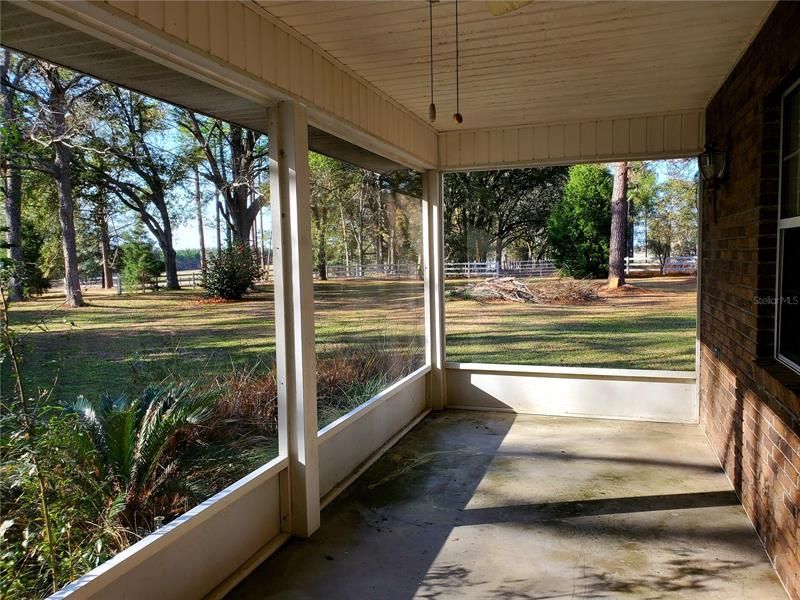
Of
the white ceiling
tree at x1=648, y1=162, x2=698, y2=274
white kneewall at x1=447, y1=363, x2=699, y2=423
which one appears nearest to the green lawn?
tree at x1=648, y1=162, x2=698, y2=274

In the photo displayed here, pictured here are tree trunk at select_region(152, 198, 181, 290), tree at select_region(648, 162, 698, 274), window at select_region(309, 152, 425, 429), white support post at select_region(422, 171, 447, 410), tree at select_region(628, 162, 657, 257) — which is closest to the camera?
tree trunk at select_region(152, 198, 181, 290)

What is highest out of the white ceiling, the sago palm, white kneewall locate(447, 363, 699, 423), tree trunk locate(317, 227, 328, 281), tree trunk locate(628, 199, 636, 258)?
the white ceiling

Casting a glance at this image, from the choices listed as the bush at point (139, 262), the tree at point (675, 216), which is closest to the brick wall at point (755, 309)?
Result: the tree at point (675, 216)

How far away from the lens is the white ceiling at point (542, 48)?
2789mm

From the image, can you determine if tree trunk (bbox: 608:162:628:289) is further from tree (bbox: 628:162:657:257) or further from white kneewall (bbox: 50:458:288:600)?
white kneewall (bbox: 50:458:288:600)

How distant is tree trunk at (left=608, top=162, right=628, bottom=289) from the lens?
7.02 m

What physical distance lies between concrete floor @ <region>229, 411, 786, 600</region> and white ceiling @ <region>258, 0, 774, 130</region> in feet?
8.56

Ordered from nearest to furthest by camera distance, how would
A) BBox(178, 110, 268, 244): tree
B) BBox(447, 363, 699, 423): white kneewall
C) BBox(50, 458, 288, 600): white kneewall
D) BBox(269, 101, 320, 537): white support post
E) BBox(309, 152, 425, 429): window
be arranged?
1. BBox(50, 458, 288, 600): white kneewall
2. BBox(178, 110, 268, 244): tree
3. BBox(269, 101, 320, 537): white support post
4. BBox(309, 152, 425, 429): window
5. BBox(447, 363, 699, 423): white kneewall

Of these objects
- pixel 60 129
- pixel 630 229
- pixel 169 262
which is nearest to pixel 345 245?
pixel 169 262

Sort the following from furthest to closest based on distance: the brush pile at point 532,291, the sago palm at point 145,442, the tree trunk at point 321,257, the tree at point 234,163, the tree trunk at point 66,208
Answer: the brush pile at point 532,291 < the tree trunk at point 321,257 < the tree at point 234,163 < the sago palm at point 145,442 < the tree trunk at point 66,208

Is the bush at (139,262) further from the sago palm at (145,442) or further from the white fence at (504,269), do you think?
the white fence at (504,269)

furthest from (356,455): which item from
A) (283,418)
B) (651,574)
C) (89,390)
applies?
(89,390)

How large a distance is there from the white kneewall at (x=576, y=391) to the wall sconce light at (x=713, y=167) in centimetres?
163

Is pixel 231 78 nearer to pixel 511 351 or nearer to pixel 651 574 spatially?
pixel 651 574
